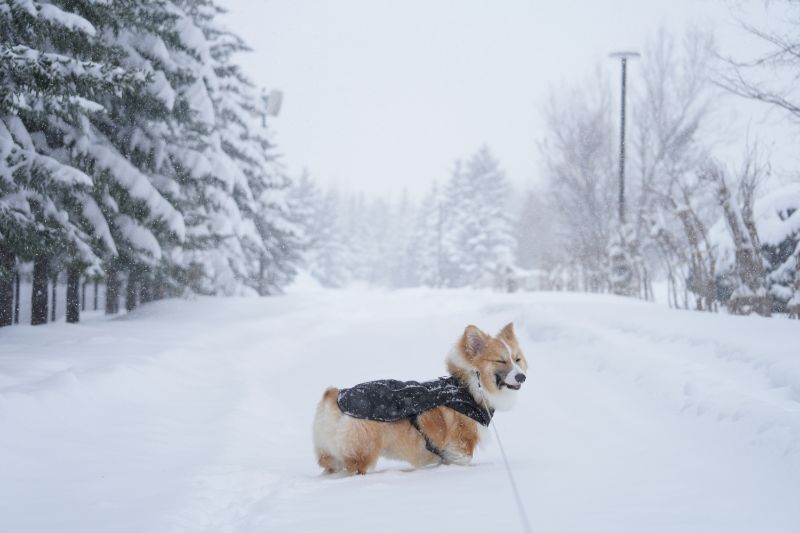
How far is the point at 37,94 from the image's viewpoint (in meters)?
7.14

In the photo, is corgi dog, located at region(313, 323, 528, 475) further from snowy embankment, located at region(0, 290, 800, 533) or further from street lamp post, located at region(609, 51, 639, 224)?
street lamp post, located at region(609, 51, 639, 224)

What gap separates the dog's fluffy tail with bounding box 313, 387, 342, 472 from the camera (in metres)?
4.30

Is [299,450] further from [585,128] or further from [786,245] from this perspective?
[585,128]

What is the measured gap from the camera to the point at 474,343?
485cm

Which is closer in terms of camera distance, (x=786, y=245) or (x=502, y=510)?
(x=502, y=510)

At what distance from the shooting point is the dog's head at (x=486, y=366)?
477 cm

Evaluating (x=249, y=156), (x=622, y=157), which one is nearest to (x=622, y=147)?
(x=622, y=157)

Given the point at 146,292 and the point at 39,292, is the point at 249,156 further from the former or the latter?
the point at 39,292

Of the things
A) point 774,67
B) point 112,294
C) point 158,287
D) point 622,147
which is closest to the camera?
point 774,67

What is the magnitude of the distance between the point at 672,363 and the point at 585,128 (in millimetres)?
22263

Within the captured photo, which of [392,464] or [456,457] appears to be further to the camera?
[392,464]

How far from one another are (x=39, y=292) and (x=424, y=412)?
34.9 feet

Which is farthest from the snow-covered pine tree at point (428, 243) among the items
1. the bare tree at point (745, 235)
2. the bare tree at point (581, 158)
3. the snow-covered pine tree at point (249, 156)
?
the bare tree at point (745, 235)

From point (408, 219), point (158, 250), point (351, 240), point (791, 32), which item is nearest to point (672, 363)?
point (791, 32)
